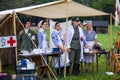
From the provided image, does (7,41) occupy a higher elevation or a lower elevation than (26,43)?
higher

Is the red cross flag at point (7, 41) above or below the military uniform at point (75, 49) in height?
above

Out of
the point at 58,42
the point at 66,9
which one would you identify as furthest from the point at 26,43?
the point at 66,9

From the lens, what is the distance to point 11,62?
14.2m

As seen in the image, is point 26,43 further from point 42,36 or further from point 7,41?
point 7,41

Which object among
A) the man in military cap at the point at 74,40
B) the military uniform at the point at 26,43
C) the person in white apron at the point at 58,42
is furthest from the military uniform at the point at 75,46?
the military uniform at the point at 26,43

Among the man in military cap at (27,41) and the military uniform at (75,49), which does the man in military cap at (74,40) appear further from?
the man in military cap at (27,41)

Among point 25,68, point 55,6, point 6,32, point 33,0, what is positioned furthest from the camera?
point 33,0

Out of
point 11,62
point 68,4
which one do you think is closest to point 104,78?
point 68,4

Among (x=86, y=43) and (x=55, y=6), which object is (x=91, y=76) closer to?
(x=86, y=43)

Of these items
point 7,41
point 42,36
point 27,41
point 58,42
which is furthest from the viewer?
point 27,41

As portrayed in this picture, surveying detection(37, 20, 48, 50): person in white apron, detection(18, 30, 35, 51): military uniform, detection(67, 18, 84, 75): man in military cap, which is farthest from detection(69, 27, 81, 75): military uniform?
detection(18, 30, 35, 51): military uniform

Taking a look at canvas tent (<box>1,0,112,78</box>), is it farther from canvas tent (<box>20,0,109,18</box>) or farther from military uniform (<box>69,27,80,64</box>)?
military uniform (<box>69,27,80,64</box>)

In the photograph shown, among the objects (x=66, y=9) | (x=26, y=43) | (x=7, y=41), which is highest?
(x=66, y=9)

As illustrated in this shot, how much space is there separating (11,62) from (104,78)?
434cm
